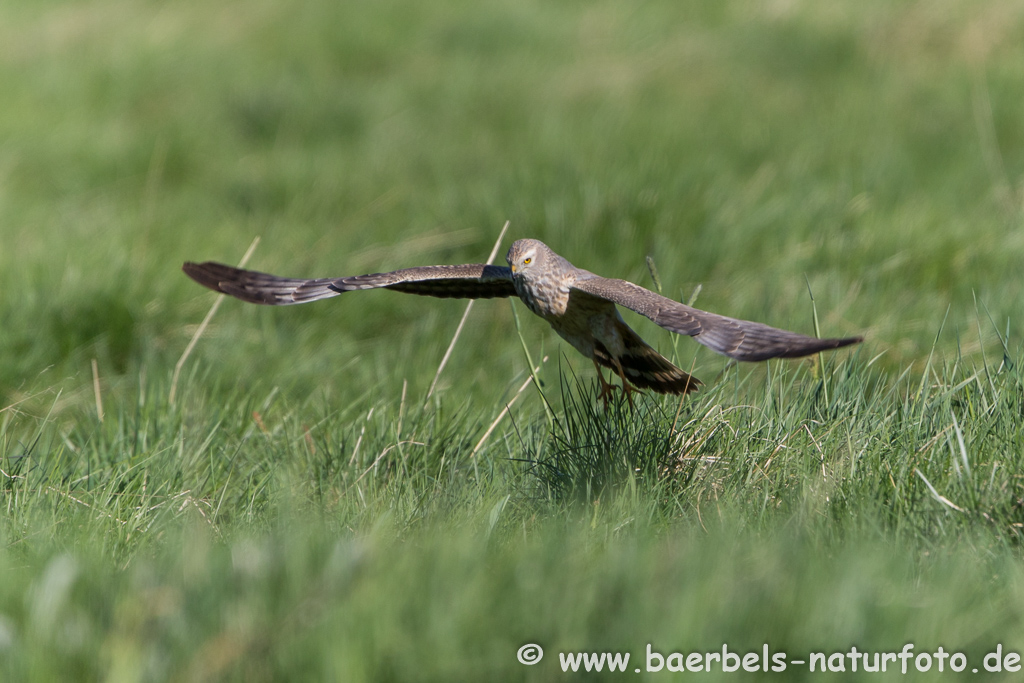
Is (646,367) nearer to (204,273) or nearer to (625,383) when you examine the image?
(625,383)

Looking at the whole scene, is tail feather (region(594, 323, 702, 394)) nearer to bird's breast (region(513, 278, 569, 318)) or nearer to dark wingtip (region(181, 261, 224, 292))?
bird's breast (region(513, 278, 569, 318))

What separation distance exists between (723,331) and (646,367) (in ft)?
2.46

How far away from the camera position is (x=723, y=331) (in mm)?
2150

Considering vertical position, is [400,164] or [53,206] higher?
[400,164]

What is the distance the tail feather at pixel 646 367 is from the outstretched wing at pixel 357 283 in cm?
39

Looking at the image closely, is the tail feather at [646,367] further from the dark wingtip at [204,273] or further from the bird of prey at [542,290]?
the dark wingtip at [204,273]

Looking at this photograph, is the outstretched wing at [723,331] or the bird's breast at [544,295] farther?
the bird's breast at [544,295]

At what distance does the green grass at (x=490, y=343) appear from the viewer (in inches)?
64.2

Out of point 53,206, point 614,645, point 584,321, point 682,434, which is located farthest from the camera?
point 53,206

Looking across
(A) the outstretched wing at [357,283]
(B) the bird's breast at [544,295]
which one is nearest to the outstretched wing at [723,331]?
(B) the bird's breast at [544,295]

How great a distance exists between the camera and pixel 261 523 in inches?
89.4

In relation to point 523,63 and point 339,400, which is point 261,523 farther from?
point 523,63

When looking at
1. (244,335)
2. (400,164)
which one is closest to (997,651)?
(244,335)

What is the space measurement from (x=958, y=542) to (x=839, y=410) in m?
0.79
